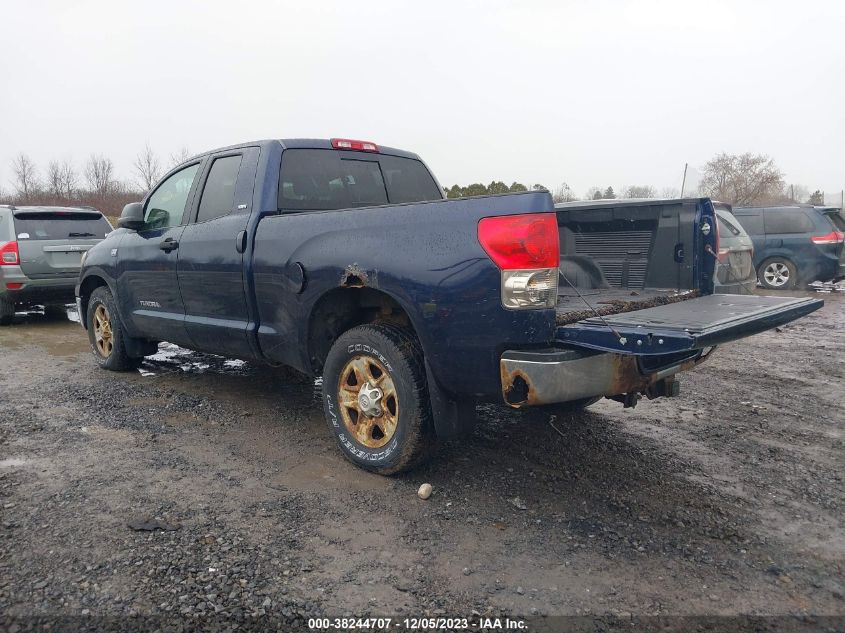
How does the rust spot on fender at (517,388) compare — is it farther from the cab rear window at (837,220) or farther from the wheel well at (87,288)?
the cab rear window at (837,220)

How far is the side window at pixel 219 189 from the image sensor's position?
4582mm

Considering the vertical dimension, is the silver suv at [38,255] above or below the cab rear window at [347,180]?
below

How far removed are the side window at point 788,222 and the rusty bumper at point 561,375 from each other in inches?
454

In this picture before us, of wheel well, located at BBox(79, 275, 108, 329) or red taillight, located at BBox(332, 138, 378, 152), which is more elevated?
red taillight, located at BBox(332, 138, 378, 152)

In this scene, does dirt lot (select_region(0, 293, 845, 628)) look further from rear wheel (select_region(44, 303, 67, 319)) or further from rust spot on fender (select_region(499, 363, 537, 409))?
rear wheel (select_region(44, 303, 67, 319))

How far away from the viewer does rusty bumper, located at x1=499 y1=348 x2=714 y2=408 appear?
2863 millimetres

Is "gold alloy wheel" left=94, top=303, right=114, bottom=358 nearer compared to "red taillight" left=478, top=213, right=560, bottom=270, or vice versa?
"red taillight" left=478, top=213, right=560, bottom=270

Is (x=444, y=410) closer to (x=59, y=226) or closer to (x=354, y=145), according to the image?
(x=354, y=145)

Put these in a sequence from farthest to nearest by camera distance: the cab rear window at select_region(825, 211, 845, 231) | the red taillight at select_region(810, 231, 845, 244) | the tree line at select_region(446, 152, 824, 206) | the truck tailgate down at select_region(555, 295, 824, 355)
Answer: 1. the tree line at select_region(446, 152, 824, 206)
2. the cab rear window at select_region(825, 211, 845, 231)
3. the red taillight at select_region(810, 231, 845, 244)
4. the truck tailgate down at select_region(555, 295, 824, 355)

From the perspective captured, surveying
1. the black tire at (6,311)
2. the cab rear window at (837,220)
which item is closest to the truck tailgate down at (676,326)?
the black tire at (6,311)

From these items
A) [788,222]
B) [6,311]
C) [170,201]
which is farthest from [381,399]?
[788,222]

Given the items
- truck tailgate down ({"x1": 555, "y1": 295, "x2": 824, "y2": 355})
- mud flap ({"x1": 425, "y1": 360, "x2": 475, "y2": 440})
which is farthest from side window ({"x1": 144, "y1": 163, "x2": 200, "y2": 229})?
truck tailgate down ({"x1": 555, "y1": 295, "x2": 824, "y2": 355})

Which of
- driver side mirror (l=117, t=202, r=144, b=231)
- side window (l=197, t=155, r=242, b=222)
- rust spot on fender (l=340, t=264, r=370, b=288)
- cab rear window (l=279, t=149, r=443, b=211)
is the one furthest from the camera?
driver side mirror (l=117, t=202, r=144, b=231)

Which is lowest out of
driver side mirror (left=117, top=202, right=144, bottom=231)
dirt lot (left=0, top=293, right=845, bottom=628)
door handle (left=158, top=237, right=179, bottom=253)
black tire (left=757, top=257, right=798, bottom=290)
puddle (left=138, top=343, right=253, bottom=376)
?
dirt lot (left=0, top=293, right=845, bottom=628)
